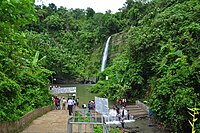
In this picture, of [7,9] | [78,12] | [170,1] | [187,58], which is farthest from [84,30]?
[7,9]

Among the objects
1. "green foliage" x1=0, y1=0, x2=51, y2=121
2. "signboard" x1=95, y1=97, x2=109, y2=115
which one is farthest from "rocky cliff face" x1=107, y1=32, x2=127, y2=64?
"signboard" x1=95, y1=97, x2=109, y2=115

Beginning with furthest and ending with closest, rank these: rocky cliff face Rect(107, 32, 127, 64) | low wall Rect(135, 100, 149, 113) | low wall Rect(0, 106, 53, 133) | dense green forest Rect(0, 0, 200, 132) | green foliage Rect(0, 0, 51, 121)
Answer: rocky cliff face Rect(107, 32, 127, 64) → low wall Rect(135, 100, 149, 113) → low wall Rect(0, 106, 53, 133) → dense green forest Rect(0, 0, 200, 132) → green foliage Rect(0, 0, 51, 121)

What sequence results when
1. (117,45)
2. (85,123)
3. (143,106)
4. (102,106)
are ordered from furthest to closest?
(117,45)
(143,106)
(102,106)
(85,123)

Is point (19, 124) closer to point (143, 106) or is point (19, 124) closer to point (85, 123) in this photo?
point (85, 123)

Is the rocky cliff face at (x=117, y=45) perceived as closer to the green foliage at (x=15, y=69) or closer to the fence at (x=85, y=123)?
the green foliage at (x=15, y=69)

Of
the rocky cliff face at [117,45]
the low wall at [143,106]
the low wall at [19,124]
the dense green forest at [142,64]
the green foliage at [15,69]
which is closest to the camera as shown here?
the green foliage at [15,69]

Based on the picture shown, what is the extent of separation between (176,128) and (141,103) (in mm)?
7475

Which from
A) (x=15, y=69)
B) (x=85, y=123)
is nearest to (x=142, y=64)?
(x=15, y=69)

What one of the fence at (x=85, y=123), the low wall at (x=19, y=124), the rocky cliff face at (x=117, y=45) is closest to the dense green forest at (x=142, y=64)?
the low wall at (x=19, y=124)

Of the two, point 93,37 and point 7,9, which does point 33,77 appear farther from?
point 93,37

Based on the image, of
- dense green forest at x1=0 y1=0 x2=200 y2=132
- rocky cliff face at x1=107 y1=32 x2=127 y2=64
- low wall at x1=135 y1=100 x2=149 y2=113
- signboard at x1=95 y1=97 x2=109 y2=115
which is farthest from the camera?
rocky cliff face at x1=107 y1=32 x2=127 y2=64

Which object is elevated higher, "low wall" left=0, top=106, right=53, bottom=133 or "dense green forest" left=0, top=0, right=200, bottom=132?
"dense green forest" left=0, top=0, right=200, bottom=132

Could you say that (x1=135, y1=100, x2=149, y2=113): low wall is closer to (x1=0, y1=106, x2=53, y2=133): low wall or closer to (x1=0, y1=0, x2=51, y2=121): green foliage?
(x1=0, y1=0, x2=51, y2=121): green foliage

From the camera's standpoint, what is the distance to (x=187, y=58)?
45.7ft
